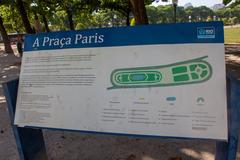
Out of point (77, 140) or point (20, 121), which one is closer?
point (20, 121)

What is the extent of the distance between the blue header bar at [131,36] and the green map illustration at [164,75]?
200 millimetres

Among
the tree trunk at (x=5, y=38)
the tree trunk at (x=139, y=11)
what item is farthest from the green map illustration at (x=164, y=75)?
the tree trunk at (x=5, y=38)

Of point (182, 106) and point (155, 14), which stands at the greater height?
point (182, 106)

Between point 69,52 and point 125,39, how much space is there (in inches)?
24.1

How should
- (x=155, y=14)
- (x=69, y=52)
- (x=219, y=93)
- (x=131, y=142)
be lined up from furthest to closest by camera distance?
1. (x=155, y=14)
2. (x=131, y=142)
3. (x=69, y=52)
4. (x=219, y=93)

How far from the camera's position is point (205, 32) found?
9.04 ft

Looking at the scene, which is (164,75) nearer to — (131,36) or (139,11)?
(131,36)

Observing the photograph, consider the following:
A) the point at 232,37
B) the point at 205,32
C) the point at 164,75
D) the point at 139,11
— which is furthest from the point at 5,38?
the point at 205,32

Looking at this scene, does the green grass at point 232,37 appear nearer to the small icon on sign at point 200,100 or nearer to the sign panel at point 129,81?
the sign panel at point 129,81

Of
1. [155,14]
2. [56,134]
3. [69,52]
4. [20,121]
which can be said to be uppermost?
[69,52]

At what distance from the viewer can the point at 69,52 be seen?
333 cm

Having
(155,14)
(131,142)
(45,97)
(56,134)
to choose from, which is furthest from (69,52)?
(155,14)

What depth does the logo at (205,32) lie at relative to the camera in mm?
2734

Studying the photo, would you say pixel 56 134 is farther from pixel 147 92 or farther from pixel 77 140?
pixel 147 92
